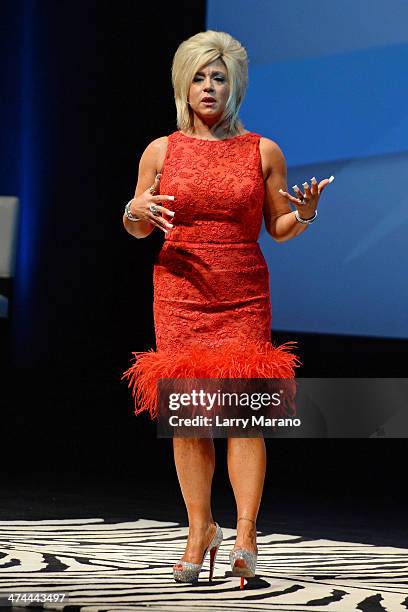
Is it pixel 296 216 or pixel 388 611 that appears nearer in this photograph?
pixel 388 611

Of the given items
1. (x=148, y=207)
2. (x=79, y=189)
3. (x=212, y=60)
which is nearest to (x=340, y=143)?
(x=79, y=189)

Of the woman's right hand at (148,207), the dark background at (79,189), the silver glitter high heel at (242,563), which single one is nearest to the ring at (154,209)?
the woman's right hand at (148,207)

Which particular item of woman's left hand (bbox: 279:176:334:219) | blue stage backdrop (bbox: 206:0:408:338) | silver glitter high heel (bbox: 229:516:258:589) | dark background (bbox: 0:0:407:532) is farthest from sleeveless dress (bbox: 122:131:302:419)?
dark background (bbox: 0:0:407:532)

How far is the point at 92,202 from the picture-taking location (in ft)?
→ 19.9

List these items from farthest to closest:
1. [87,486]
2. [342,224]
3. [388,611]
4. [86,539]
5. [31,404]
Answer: [31,404] → [342,224] → [87,486] → [86,539] → [388,611]

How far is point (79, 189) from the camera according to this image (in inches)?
239

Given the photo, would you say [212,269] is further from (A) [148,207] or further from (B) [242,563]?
(B) [242,563]

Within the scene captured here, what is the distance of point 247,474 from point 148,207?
0.59 m

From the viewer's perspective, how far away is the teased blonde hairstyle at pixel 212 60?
254 cm

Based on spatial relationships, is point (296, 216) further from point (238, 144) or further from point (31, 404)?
point (31, 404)

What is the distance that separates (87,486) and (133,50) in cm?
240

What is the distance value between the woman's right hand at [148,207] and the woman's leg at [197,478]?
1.51 feet

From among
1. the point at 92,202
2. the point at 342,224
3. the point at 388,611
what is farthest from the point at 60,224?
the point at 388,611

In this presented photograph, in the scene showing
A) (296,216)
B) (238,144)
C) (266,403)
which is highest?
(238,144)
